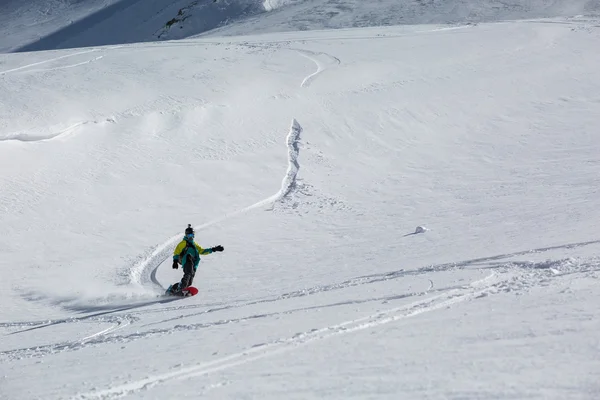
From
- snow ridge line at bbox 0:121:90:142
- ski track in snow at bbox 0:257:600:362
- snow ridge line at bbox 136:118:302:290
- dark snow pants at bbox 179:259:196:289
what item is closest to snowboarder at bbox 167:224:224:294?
dark snow pants at bbox 179:259:196:289

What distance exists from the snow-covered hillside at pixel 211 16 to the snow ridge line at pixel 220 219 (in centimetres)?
2034

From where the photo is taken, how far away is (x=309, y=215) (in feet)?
48.6

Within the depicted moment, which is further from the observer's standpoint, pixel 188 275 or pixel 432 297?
pixel 188 275

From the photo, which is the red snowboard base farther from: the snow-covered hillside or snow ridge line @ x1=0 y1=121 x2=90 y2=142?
the snow-covered hillside

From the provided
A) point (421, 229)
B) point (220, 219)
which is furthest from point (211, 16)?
point (421, 229)

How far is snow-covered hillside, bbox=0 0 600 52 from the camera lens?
39688mm

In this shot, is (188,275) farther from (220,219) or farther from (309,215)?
(309,215)

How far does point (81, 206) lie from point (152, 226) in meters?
1.62

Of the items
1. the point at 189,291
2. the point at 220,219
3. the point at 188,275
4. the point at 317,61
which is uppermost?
the point at 317,61

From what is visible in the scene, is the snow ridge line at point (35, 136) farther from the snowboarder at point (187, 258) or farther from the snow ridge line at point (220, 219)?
the snowboarder at point (187, 258)

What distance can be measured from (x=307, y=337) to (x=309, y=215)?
8.45 meters

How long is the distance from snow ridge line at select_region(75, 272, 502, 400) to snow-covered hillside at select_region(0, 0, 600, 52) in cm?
3080

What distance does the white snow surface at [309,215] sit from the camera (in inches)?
223

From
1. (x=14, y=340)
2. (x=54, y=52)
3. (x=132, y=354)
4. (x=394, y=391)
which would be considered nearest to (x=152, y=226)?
(x=14, y=340)
